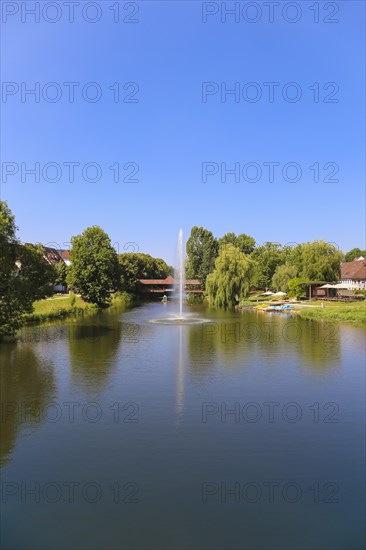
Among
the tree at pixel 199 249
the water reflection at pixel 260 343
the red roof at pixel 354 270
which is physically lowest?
the water reflection at pixel 260 343

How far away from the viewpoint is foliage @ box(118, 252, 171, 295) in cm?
9538

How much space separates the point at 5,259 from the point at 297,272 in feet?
226

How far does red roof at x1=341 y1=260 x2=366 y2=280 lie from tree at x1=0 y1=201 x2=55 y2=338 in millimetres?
57470

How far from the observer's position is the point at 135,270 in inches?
3939

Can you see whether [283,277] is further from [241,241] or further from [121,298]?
[121,298]

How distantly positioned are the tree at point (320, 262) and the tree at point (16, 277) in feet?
172

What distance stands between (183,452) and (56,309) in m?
41.8

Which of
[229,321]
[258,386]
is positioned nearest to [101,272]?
[229,321]

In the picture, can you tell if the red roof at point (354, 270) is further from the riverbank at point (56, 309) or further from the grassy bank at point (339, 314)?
the riverbank at point (56, 309)

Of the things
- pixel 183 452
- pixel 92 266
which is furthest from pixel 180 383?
pixel 92 266

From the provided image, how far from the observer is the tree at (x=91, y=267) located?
6619 cm

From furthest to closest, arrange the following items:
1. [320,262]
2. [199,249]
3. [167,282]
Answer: [167,282]
[199,249]
[320,262]

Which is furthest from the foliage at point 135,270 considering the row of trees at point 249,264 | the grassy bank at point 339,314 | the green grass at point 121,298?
the grassy bank at point 339,314

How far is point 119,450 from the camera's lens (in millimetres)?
14297
